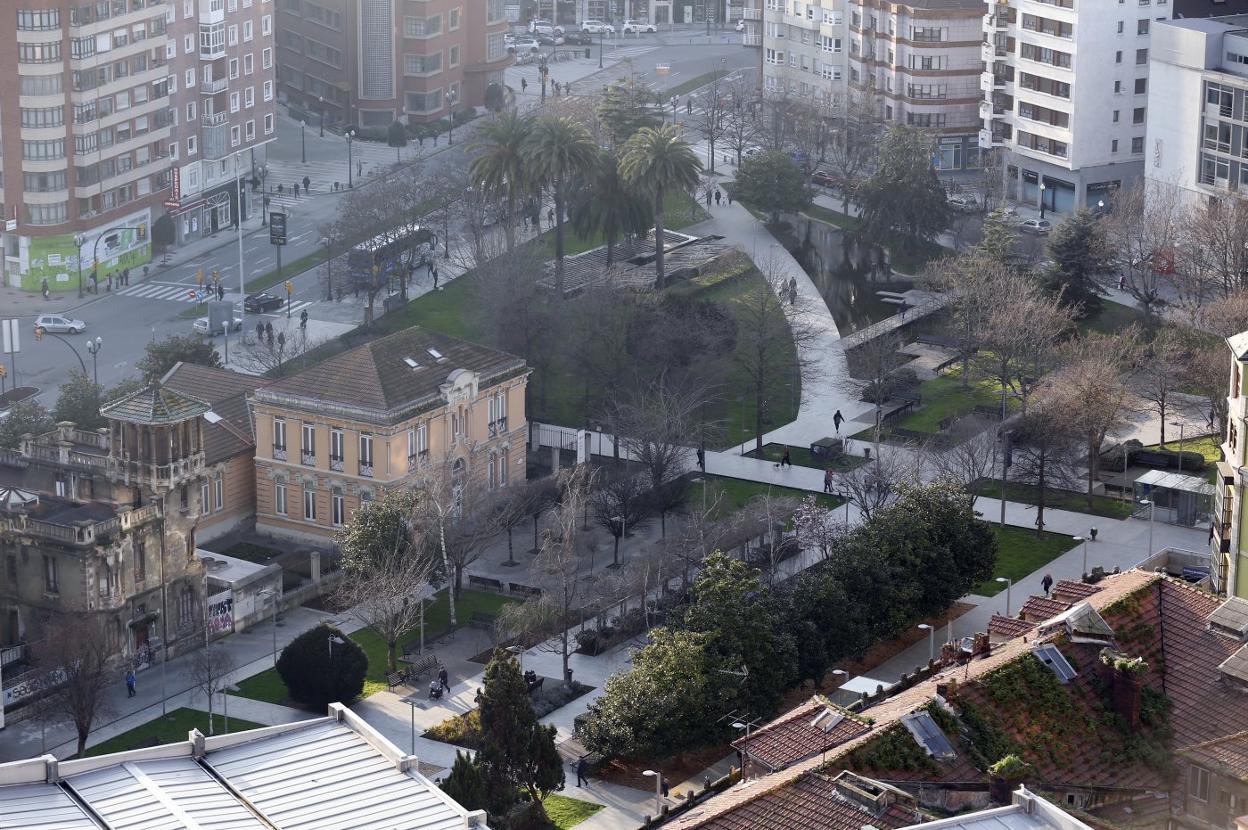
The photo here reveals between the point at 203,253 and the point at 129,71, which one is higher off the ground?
the point at 129,71

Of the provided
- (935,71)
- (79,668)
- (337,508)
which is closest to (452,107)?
(935,71)

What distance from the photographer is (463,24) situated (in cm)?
19088

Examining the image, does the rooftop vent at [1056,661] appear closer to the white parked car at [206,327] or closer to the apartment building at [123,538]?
the apartment building at [123,538]

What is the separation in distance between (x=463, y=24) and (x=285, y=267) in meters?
45.8

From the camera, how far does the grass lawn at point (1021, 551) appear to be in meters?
104

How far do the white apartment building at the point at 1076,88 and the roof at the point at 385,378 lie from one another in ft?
201

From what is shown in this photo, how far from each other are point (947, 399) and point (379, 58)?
73.5m

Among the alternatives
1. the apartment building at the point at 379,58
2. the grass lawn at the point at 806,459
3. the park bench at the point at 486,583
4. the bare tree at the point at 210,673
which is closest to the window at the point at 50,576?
the bare tree at the point at 210,673

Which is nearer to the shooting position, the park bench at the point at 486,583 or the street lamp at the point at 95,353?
the park bench at the point at 486,583

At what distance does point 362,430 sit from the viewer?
107 m

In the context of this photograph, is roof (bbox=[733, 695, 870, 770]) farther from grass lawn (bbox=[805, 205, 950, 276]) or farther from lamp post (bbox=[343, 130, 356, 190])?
lamp post (bbox=[343, 130, 356, 190])

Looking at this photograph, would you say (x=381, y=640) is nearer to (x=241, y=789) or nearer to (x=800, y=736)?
(x=800, y=736)

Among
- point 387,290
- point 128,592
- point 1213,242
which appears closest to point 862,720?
point 128,592

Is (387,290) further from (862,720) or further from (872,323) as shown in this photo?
(862,720)
